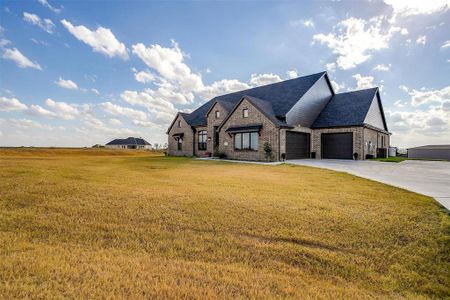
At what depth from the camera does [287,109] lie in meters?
21.1

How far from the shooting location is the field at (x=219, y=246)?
251 cm

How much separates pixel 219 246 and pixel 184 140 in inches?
1118

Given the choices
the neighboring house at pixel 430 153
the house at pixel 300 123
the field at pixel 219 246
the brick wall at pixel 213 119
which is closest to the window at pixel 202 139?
the house at pixel 300 123

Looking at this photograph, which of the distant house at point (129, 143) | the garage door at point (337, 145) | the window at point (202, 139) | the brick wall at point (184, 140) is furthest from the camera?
the distant house at point (129, 143)

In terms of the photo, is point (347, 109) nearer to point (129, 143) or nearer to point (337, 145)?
point (337, 145)

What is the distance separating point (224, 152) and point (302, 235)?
19933 millimetres

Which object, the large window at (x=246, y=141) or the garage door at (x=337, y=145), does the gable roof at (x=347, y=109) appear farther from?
the large window at (x=246, y=141)

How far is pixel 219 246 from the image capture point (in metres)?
3.46

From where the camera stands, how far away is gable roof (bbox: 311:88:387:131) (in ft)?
69.7

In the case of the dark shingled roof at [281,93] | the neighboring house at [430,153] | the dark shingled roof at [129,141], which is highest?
the dark shingled roof at [281,93]

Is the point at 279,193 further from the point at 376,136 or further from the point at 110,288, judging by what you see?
the point at 376,136

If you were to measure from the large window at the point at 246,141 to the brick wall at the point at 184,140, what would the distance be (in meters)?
9.29

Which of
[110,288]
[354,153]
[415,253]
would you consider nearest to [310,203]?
[415,253]

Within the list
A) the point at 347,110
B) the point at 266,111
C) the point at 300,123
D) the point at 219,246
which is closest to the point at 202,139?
the point at 266,111
